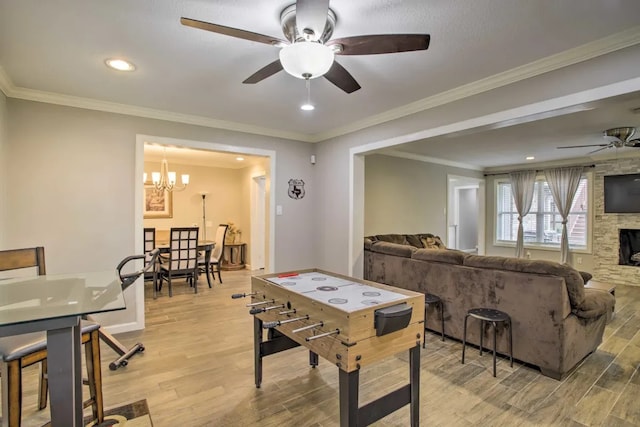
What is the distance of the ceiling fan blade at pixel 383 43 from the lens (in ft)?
5.32

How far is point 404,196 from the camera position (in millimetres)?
6188

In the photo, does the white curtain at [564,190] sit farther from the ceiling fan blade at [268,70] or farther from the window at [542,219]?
the ceiling fan blade at [268,70]

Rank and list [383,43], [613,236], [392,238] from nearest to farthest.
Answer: [383,43], [392,238], [613,236]

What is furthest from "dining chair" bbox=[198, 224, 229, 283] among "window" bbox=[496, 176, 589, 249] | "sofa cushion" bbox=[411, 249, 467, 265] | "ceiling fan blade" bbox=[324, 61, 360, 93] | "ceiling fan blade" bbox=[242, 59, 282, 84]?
"window" bbox=[496, 176, 589, 249]

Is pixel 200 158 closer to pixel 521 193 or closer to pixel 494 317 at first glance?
pixel 494 317

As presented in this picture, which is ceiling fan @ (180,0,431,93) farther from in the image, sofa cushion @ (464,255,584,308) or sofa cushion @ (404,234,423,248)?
sofa cushion @ (404,234,423,248)

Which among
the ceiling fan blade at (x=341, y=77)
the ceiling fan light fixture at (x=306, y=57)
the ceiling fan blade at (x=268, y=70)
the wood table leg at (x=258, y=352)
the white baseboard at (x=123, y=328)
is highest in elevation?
the ceiling fan blade at (x=268, y=70)

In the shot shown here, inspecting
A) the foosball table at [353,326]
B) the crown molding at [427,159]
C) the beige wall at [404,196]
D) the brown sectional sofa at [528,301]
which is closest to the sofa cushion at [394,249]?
the brown sectional sofa at [528,301]

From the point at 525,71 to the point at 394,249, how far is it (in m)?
2.21

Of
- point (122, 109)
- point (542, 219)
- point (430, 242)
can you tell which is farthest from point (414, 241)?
point (122, 109)

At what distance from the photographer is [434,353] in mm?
3045

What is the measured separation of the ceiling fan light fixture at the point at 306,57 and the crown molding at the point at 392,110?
1.74 meters

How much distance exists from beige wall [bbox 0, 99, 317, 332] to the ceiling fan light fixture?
2.64 m

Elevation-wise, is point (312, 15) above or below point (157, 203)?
above
